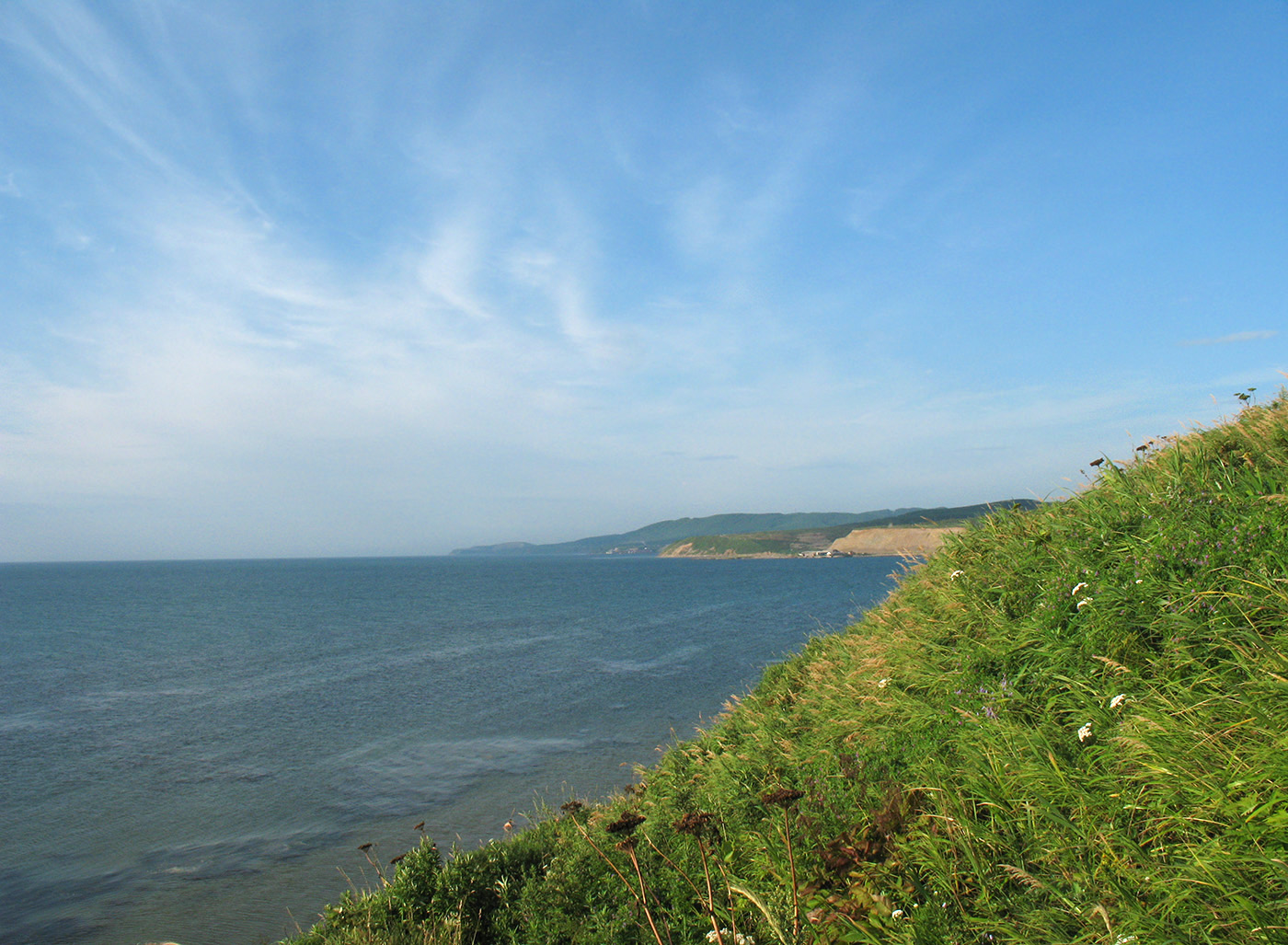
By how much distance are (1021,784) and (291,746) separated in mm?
23316

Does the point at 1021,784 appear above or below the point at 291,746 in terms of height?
above

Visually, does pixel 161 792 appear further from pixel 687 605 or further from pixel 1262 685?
pixel 687 605

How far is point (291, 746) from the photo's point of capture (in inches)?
874

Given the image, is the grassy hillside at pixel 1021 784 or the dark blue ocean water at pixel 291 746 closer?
the grassy hillside at pixel 1021 784

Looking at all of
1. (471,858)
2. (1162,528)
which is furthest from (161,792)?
(1162,528)

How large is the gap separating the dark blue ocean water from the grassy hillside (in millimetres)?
7543

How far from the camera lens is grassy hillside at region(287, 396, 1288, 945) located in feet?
11.7

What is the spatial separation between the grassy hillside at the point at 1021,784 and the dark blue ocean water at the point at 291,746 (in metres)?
7.54

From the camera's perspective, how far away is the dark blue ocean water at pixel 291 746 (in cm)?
1312

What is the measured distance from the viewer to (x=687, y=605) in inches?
2638

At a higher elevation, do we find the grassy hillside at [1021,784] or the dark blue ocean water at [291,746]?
the grassy hillside at [1021,784]

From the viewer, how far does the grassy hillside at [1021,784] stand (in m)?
3.57

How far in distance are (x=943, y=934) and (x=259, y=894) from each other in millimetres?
13268

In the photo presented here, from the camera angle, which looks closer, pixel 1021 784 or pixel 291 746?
pixel 1021 784
